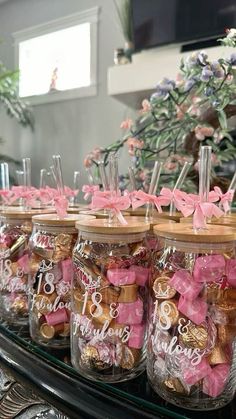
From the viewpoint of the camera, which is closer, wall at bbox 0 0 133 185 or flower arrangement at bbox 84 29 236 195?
flower arrangement at bbox 84 29 236 195

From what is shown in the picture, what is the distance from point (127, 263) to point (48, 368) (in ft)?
0.62

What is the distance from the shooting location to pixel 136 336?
539 millimetres

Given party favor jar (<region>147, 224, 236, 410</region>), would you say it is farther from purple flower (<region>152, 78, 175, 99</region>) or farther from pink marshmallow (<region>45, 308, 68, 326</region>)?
purple flower (<region>152, 78, 175, 99</region>)

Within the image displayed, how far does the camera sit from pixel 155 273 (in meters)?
0.53

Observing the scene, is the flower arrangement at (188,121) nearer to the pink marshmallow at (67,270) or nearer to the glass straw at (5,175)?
the glass straw at (5,175)

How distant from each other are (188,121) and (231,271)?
0.69 meters

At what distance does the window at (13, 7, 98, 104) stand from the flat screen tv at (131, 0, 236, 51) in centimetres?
110

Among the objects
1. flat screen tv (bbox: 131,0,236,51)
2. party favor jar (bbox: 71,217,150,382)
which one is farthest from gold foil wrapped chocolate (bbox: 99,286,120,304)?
flat screen tv (bbox: 131,0,236,51)

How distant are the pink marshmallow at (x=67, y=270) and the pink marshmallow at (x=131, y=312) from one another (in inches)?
5.0

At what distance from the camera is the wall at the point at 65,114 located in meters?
3.33

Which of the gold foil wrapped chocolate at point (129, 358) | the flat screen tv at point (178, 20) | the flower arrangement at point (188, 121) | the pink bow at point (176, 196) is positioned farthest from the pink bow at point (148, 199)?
the flat screen tv at point (178, 20)

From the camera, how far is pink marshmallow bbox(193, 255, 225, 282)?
1.55 ft

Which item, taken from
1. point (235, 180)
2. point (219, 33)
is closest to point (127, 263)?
point (235, 180)

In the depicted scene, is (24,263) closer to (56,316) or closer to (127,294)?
(56,316)
